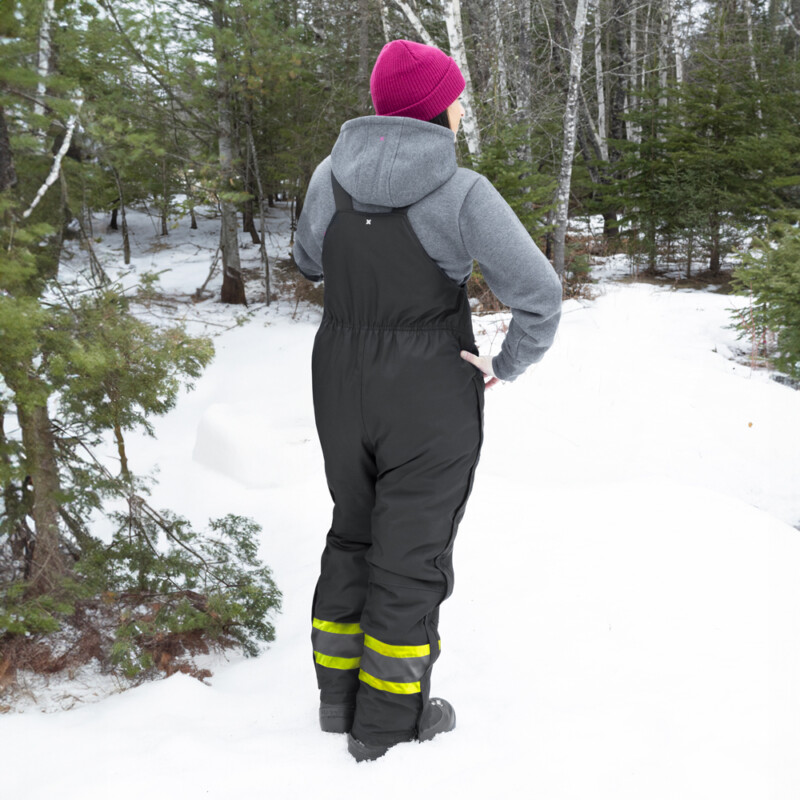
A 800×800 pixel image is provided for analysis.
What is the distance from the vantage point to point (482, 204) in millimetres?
1644

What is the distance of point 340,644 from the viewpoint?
2.02 meters

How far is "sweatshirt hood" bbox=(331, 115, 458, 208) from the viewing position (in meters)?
1.62

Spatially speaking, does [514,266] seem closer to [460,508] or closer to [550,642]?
[460,508]

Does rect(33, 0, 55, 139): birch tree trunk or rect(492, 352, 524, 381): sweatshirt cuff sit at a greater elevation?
rect(33, 0, 55, 139): birch tree trunk

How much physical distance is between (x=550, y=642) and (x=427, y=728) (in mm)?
727

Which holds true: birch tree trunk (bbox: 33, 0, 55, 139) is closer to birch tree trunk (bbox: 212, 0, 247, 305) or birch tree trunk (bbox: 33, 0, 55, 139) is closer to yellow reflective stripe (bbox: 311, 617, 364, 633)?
yellow reflective stripe (bbox: 311, 617, 364, 633)

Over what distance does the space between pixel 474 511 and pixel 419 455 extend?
203 cm

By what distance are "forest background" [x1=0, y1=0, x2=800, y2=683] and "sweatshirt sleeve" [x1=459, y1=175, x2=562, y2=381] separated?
5.45ft

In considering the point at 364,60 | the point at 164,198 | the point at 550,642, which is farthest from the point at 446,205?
the point at 164,198

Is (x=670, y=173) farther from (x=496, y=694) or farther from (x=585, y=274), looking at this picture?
(x=496, y=694)

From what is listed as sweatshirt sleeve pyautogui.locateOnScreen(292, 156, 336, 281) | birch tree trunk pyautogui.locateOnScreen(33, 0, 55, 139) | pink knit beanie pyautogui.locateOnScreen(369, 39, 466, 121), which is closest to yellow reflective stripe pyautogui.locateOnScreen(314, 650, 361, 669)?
sweatshirt sleeve pyautogui.locateOnScreen(292, 156, 336, 281)

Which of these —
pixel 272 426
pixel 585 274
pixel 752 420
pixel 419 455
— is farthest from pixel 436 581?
pixel 585 274

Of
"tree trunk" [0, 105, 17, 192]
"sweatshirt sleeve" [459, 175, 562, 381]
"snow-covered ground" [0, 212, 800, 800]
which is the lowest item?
"snow-covered ground" [0, 212, 800, 800]

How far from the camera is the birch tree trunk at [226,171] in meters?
9.28
